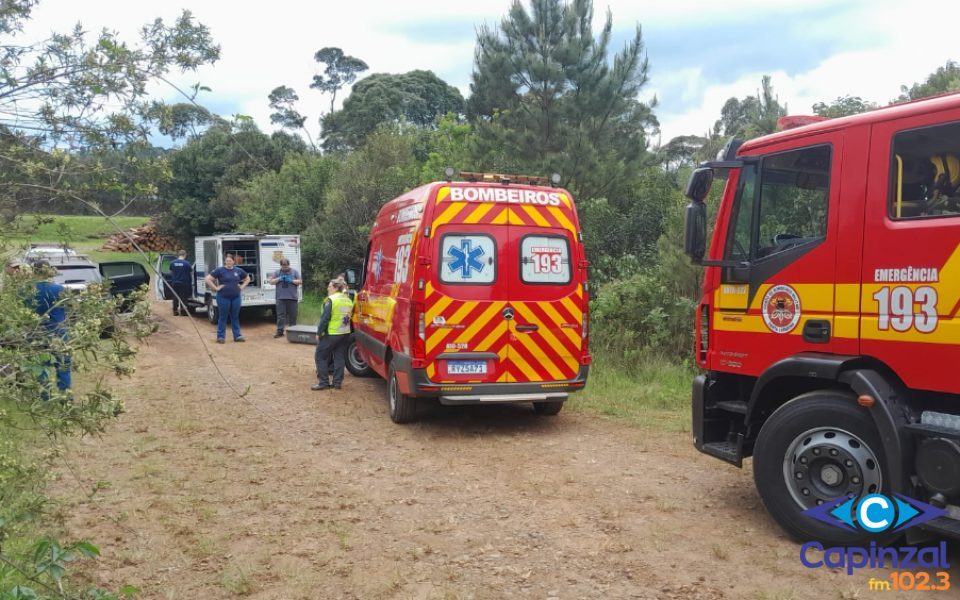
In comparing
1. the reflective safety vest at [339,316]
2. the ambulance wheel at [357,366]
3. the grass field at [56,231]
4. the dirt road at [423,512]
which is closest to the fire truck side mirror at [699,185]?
the dirt road at [423,512]

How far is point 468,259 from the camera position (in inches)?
286

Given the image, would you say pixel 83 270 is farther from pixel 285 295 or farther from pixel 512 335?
pixel 512 335

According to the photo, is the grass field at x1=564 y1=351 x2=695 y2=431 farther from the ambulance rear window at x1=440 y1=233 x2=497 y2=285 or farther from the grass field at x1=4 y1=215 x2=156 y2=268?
the grass field at x1=4 y1=215 x2=156 y2=268

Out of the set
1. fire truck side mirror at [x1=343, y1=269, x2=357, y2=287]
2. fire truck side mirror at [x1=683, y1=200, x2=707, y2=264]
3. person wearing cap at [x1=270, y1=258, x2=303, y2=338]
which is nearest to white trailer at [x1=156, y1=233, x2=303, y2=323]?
person wearing cap at [x1=270, y1=258, x2=303, y2=338]

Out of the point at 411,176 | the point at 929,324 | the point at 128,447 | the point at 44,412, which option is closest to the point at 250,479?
the point at 128,447

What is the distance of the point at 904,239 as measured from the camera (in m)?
3.88

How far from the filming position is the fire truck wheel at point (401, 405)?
7.69 m

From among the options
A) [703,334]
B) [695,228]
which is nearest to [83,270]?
[703,334]

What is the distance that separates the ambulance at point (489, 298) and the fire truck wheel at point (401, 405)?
12mm

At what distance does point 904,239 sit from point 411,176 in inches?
661

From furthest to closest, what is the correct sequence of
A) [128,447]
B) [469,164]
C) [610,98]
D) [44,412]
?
[469,164], [610,98], [128,447], [44,412]

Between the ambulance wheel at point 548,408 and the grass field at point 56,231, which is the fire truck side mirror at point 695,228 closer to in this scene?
the grass field at point 56,231

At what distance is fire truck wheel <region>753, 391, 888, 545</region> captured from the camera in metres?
4.04

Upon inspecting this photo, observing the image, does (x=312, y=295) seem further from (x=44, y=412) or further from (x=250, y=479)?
(x=44, y=412)
